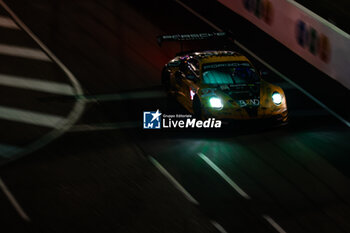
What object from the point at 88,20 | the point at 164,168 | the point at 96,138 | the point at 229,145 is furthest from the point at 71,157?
the point at 88,20

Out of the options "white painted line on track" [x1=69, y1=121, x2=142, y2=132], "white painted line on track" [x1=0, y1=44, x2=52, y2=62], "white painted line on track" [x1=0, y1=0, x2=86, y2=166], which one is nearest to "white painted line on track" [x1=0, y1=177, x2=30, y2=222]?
"white painted line on track" [x1=0, y1=0, x2=86, y2=166]

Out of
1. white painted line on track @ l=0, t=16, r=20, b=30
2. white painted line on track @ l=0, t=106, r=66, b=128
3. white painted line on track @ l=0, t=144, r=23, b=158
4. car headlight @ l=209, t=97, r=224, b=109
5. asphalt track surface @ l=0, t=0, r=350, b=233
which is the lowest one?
white painted line on track @ l=0, t=106, r=66, b=128

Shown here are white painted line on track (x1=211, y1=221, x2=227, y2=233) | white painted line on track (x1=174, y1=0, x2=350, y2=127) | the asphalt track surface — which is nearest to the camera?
white painted line on track (x1=211, y1=221, x2=227, y2=233)

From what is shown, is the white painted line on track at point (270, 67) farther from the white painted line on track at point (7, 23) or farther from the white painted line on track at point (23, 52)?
the white painted line on track at point (7, 23)

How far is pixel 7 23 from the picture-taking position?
70.5 feet

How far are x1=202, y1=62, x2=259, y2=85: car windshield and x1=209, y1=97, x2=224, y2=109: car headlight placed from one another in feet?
2.18

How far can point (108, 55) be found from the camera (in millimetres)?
19438

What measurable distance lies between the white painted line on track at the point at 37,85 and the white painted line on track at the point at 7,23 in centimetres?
398

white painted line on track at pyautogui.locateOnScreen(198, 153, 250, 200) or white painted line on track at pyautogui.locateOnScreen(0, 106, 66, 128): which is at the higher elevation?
white painted line on track at pyautogui.locateOnScreen(198, 153, 250, 200)

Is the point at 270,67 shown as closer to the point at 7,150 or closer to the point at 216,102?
the point at 216,102

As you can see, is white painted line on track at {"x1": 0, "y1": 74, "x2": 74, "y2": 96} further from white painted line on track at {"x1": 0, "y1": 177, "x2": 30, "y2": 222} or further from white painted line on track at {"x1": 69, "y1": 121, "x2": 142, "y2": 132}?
white painted line on track at {"x1": 0, "y1": 177, "x2": 30, "y2": 222}

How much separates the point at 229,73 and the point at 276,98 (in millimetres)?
1289

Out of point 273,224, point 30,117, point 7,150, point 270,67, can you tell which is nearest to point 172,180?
point 273,224

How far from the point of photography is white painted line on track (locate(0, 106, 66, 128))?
14867 millimetres
